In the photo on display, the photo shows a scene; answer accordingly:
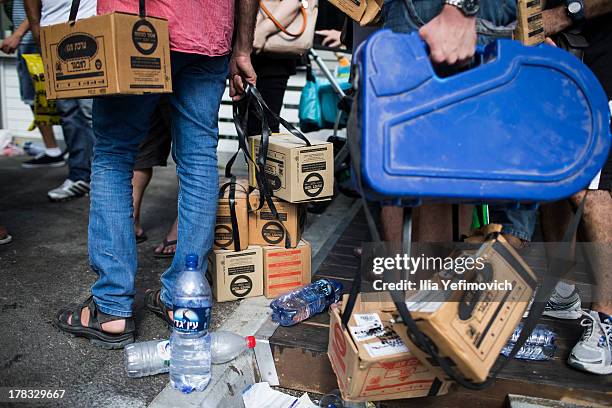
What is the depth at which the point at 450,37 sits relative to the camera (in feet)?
5.10

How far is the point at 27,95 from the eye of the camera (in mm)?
5527

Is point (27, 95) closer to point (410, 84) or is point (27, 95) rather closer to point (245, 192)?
point (245, 192)

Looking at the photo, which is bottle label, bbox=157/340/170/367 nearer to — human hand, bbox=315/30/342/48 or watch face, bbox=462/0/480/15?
watch face, bbox=462/0/480/15

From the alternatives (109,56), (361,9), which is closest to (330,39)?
(361,9)

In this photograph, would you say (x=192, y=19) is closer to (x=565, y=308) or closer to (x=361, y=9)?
(x=361, y=9)

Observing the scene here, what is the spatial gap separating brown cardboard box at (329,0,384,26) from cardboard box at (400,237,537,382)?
1504 millimetres

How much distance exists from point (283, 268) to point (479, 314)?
1376 mm

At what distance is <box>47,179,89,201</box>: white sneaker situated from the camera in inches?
177

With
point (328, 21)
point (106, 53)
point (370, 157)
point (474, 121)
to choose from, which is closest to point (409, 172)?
point (370, 157)

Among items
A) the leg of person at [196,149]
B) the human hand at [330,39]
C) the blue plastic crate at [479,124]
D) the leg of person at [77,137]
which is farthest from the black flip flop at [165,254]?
the human hand at [330,39]

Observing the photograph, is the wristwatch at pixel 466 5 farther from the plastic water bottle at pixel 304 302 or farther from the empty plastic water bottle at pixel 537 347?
the plastic water bottle at pixel 304 302

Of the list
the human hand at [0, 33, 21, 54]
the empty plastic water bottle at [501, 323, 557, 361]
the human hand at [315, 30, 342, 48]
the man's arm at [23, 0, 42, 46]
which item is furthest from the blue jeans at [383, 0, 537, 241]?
the human hand at [0, 33, 21, 54]

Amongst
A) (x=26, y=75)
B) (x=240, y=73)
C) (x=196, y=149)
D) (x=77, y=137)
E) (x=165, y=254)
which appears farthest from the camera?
(x=26, y=75)

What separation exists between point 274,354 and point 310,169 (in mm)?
949
